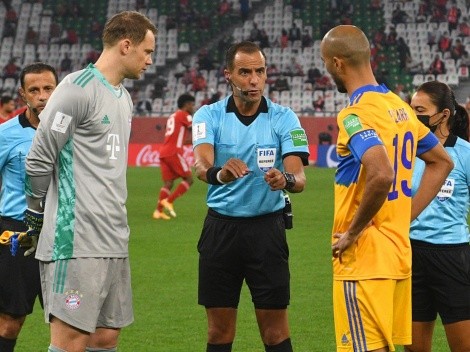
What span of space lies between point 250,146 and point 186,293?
409 centimetres

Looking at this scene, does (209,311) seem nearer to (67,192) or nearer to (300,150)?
(300,150)

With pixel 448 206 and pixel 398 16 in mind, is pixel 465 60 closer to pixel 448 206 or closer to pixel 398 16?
pixel 398 16

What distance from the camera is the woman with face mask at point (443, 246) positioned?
5332mm

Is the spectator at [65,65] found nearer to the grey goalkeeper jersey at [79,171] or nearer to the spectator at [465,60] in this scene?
the spectator at [465,60]

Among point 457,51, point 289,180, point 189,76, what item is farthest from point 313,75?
point 289,180

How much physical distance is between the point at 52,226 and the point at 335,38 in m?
1.58

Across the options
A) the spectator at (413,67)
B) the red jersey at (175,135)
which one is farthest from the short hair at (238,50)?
the spectator at (413,67)

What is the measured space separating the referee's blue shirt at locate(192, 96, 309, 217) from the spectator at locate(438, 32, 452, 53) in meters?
30.5

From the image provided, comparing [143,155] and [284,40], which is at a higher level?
[284,40]

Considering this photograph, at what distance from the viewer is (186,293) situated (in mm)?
9250

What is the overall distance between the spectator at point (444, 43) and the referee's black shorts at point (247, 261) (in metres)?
30.6

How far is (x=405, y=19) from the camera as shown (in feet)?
121

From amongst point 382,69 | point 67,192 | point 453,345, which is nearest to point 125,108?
point 67,192

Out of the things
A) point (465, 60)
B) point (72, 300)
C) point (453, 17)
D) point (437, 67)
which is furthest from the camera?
point (453, 17)
